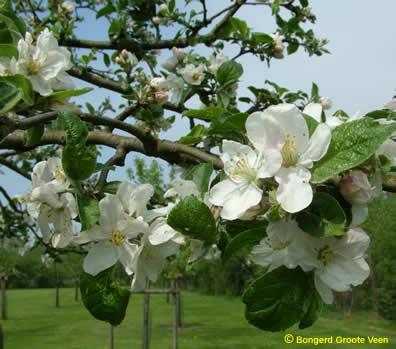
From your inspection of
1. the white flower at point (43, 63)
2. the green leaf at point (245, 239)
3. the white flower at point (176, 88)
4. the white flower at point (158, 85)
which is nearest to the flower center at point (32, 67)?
the white flower at point (43, 63)

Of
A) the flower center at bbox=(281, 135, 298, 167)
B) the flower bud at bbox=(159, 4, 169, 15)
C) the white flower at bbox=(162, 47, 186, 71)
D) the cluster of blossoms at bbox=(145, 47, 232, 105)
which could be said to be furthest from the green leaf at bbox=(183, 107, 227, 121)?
the flower bud at bbox=(159, 4, 169, 15)

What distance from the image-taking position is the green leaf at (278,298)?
778 millimetres

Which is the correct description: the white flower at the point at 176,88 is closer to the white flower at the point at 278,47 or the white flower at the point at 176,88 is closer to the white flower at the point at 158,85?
the white flower at the point at 158,85

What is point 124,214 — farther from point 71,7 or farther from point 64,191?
point 71,7

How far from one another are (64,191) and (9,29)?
0.37m

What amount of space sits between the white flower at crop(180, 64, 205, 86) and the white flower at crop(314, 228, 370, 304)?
5.46 feet

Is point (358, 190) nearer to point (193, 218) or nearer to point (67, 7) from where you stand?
point (193, 218)

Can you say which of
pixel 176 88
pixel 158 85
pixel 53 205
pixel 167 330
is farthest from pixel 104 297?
pixel 167 330

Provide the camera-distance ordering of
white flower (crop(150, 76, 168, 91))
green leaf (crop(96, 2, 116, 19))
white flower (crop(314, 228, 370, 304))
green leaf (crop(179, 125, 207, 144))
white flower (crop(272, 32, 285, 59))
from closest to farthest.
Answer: white flower (crop(314, 228, 370, 304)) → green leaf (crop(179, 125, 207, 144)) → white flower (crop(150, 76, 168, 91)) → white flower (crop(272, 32, 285, 59)) → green leaf (crop(96, 2, 116, 19))

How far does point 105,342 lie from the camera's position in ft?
47.9

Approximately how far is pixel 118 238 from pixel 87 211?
0.07 m

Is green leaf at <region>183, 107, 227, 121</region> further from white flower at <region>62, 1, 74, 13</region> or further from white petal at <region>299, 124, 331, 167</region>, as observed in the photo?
white flower at <region>62, 1, 74, 13</region>

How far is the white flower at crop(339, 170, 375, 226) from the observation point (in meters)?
0.71

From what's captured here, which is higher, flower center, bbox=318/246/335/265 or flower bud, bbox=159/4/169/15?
flower bud, bbox=159/4/169/15
